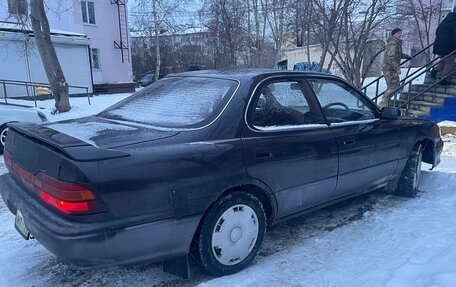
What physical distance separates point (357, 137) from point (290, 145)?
96 centimetres

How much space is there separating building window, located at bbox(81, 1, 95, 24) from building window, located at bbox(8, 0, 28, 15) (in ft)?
24.7

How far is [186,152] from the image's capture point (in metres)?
2.62

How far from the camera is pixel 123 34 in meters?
28.4

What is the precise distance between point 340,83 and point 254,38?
22.5 m

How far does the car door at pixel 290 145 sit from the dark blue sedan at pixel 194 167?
0.4 inches

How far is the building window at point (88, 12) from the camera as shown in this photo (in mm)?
25875

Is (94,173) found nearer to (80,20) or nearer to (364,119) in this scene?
(364,119)

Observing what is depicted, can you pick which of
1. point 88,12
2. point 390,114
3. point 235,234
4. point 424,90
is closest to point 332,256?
point 235,234

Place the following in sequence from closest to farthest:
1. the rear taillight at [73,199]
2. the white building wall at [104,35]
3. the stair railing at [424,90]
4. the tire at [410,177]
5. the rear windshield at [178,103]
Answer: the rear taillight at [73,199]
the rear windshield at [178,103]
the tire at [410,177]
the stair railing at [424,90]
the white building wall at [104,35]

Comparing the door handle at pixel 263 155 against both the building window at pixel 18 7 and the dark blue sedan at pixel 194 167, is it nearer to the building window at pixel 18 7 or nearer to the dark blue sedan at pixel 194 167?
the dark blue sedan at pixel 194 167

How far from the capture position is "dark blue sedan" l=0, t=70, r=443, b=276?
234 centimetres

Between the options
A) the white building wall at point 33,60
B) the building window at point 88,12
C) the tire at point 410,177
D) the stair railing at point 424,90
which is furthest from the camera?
the building window at point 88,12

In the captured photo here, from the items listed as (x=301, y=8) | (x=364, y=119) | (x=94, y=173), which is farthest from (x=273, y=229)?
(x=301, y=8)

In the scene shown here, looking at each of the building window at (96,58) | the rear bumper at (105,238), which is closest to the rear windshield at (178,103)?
the rear bumper at (105,238)
